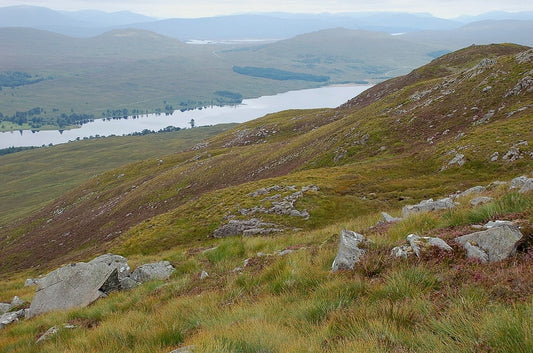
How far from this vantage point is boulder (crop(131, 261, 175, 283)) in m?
15.2

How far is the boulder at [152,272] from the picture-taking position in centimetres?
1516

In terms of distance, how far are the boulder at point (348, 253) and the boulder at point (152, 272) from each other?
8453 millimetres

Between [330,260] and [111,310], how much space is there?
699 centimetres

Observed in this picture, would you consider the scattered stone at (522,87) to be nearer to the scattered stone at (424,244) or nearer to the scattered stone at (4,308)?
the scattered stone at (424,244)

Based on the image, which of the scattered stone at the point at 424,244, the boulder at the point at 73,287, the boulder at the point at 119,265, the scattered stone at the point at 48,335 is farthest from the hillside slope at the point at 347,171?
the scattered stone at the point at 48,335

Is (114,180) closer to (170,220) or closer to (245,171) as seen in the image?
(245,171)

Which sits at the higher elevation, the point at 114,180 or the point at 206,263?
the point at 206,263

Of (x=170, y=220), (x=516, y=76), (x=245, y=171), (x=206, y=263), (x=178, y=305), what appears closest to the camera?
(x=178, y=305)

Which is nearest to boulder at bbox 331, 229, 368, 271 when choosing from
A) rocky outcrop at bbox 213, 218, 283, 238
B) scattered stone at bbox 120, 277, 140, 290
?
scattered stone at bbox 120, 277, 140, 290

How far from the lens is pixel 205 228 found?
35.5 meters

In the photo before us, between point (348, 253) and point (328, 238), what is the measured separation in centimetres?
583

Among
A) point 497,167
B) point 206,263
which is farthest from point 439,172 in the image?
point 206,263

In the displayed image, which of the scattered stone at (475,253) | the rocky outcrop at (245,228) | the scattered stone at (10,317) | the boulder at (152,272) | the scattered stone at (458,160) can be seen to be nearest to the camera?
the scattered stone at (475,253)

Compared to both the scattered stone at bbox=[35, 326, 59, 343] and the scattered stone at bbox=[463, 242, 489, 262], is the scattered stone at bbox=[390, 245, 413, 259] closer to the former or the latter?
the scattered stone at bbox=[463, 242, 489, 262]
